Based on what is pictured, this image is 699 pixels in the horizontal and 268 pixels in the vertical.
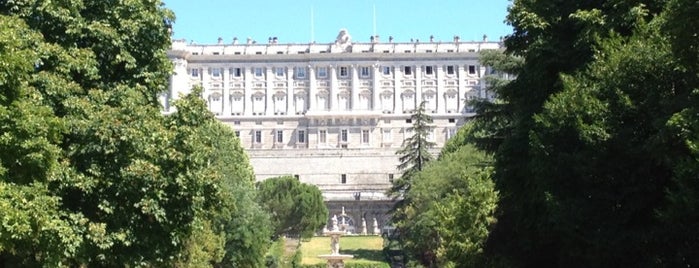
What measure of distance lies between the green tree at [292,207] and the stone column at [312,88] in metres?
37.4

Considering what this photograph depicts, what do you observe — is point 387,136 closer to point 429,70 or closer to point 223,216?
point 429,70

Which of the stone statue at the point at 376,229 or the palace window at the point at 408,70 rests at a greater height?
the palace window at the point at 408,70

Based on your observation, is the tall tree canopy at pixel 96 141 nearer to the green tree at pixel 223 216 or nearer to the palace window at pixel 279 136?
the green tree at pixel 223 216

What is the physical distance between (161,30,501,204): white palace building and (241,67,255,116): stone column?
0.11m

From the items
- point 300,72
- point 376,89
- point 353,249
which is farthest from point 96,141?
point 300,72

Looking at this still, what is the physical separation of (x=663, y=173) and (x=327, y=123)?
90.4 m

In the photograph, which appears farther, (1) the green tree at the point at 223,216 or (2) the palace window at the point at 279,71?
(2) the palace window at the point at 279,71

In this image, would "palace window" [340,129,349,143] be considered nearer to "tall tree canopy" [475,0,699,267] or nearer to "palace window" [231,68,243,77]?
"palace window" [231,68,243,77]

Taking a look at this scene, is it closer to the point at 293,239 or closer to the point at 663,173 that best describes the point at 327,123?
the point at 293,239

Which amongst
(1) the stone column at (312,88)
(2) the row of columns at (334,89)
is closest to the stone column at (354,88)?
(2) the row of columns at (334,89)

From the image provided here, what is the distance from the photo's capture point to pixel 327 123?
108312 mm

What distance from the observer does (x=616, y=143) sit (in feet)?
59.7

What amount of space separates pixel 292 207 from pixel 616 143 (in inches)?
2071

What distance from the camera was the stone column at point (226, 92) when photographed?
112m
